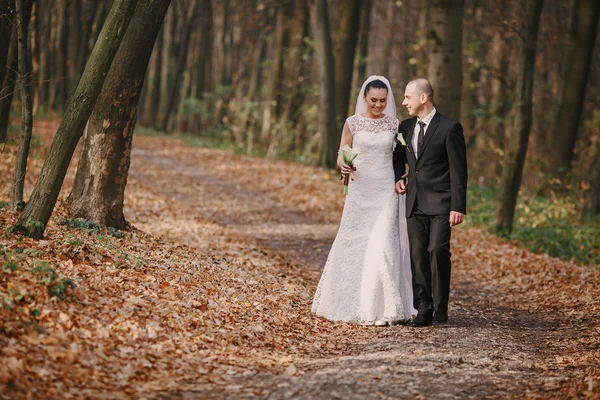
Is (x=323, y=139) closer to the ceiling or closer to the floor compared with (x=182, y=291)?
closer to the ceiling

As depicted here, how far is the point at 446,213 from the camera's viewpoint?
769cm

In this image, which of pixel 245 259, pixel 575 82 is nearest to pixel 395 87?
pixel 575 82

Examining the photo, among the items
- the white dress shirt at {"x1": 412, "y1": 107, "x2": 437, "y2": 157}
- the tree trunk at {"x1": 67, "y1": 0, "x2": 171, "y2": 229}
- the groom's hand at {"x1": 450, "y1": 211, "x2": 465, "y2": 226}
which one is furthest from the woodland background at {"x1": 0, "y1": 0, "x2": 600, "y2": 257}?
the groom's hand at {"x1": 450, "y1": 211, "x2": 465, "y2": 226}

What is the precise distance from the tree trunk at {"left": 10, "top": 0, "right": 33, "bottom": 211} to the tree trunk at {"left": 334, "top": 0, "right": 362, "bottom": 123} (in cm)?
1391

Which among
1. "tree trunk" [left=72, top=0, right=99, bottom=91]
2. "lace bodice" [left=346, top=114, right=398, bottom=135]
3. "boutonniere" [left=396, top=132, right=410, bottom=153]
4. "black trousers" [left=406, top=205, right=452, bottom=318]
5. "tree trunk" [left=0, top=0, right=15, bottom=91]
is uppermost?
"tree trunk" [left=72, top=0, right=99, bottom=91]

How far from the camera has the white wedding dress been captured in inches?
308

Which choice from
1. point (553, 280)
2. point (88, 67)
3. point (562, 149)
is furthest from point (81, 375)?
point (562, 149)

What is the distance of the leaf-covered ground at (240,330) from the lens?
5301 mm

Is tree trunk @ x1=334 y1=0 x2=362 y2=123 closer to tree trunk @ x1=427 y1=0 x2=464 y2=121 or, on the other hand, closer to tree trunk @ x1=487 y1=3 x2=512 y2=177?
tree trunk @ x1=487 y1=3 x2=512 y2=177

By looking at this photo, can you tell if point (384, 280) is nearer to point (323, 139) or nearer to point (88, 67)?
point (88, 67)

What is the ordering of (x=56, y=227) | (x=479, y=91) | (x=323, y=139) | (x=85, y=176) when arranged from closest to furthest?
(x=56, y=227)
(x=85, y=176)
(x=323, y=139)
(x=479, y=91)

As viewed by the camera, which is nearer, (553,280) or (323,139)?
(553,280)

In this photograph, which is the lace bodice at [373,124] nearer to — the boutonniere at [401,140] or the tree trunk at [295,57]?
the boutonniere at [401,140]

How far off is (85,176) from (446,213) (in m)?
4.87
